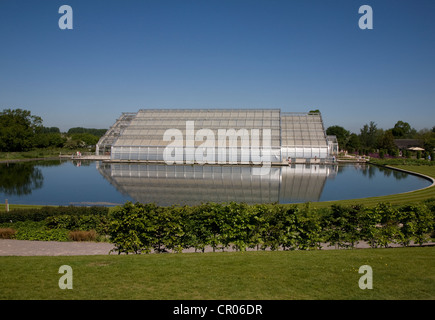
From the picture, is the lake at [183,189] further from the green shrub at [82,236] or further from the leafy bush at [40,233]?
the green shrub at [82,236]

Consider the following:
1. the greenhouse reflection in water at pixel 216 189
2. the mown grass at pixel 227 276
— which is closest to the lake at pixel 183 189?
the greenhouse reflection in water at pixel 216 189

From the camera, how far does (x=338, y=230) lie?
11.8 m

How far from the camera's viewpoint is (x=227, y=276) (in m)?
7.38

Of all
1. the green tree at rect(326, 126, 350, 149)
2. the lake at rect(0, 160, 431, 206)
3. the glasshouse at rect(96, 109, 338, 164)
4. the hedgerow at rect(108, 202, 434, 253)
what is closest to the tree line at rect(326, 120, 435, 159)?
the green tree at rect(326, 126, 350, 149)

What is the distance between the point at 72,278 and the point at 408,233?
10972 mm

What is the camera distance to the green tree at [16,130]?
73094 mm

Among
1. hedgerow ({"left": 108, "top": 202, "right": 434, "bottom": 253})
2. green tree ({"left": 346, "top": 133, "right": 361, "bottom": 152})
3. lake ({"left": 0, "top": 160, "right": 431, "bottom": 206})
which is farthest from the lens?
green tree ({"left": 346, "top": 133, "right": 361, "bottom": 152})

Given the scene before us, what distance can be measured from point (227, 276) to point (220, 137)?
52.4m

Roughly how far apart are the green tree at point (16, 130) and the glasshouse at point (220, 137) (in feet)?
73.7

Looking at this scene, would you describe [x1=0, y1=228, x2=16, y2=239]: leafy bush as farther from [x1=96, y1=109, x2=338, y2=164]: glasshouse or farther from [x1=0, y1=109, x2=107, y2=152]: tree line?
[x1=0, y1=109, x2=107, y2=152]: tree line

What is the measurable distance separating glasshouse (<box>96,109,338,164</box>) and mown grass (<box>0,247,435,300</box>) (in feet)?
150

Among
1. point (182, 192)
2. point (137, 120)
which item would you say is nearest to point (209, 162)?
point (137, 120)

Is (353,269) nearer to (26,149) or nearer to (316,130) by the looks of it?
(316,130)

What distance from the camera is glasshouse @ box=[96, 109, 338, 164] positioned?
5591cm
